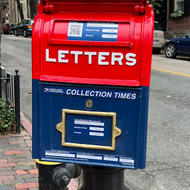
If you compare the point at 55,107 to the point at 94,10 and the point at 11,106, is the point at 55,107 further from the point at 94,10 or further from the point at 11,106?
the point at 11,106

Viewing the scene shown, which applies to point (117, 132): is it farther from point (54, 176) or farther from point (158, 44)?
point (158, 44)

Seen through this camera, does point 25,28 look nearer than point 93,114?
No

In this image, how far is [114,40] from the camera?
1.93 metres

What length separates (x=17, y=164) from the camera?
403 cm

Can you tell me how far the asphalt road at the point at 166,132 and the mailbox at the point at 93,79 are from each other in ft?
6.36

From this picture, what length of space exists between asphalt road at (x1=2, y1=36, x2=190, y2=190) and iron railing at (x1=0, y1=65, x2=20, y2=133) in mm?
903

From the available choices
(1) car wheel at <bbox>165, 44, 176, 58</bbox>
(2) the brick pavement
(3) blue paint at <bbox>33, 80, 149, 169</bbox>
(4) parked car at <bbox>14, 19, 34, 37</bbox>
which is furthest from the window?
(3) blue paint at <bbox>33, 80, 149, 169</bbox>

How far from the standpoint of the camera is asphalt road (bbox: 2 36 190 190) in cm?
393

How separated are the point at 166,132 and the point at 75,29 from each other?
3943mm

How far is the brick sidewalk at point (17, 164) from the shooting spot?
354cm

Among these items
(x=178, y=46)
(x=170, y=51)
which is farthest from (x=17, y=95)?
(x=170, y=51)

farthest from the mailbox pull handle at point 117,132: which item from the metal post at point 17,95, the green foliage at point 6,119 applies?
the green foliage at point 6,119

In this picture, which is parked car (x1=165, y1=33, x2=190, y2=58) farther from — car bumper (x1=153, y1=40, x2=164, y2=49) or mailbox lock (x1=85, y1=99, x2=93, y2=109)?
mailbox lock (x1=85, y1=99, x2=93, y2=109)

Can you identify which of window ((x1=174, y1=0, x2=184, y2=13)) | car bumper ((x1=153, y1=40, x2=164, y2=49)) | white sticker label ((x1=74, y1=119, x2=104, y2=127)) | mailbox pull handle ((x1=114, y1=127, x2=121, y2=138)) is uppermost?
window ((x1=174, y1=0, x2=184, y2=13))
